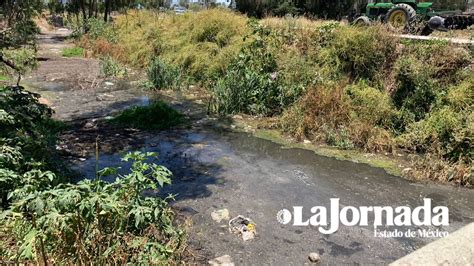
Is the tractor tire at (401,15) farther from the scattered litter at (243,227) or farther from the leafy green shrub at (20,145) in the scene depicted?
the leafy green shrub at (20,145)

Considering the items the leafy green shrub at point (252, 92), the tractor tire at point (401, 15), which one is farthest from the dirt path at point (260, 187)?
the tractor tire at point (401, 15)

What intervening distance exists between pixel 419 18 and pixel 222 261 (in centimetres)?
878

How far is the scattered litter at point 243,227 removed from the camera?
3836 mm

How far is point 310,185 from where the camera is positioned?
500 cm

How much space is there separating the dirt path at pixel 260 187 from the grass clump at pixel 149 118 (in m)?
0.30

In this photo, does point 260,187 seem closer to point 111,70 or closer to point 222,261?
point 222,261

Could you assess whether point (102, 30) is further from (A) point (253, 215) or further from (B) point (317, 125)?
(A) point (253, 215)

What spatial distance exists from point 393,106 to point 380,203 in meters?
2.79

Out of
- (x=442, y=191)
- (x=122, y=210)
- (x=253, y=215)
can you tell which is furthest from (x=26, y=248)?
(x=442, y=191)

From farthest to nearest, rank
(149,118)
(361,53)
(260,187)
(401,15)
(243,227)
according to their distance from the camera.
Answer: (401,15), (361,53), (149,118), (260,187), (243,227)

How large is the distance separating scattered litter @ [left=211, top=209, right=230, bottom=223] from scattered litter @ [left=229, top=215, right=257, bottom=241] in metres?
0.12

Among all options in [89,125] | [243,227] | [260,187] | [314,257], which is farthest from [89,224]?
[89,125]

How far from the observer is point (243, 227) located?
155 inches

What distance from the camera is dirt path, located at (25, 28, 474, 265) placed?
3693mm
